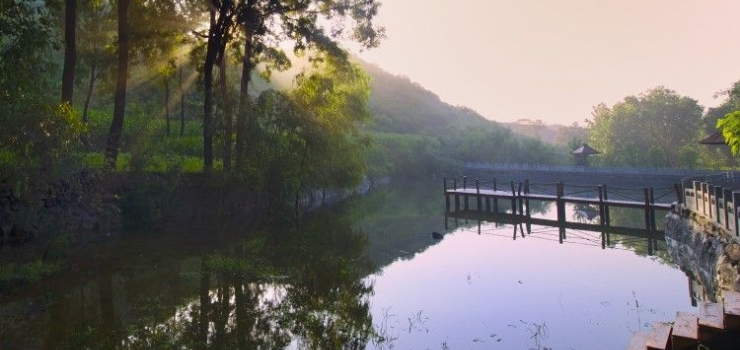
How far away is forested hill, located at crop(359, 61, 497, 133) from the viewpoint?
82.7 m

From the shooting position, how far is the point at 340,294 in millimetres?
10555

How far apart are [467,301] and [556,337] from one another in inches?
97.0

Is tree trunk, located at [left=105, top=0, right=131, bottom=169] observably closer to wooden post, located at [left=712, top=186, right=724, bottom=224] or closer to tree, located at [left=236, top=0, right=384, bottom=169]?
tree, located at [left=236, top=0, right=384, bottom=169]

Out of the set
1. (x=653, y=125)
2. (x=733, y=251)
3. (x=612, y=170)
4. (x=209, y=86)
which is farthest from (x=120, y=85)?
(x=653, y=125)

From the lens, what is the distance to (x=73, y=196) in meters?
16.1

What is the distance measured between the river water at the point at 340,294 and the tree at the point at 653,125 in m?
40.5

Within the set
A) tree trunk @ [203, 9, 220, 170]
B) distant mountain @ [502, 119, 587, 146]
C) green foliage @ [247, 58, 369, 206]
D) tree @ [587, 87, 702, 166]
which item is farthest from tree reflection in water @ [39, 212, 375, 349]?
distant mountain @ [502, 119, 587, 146]

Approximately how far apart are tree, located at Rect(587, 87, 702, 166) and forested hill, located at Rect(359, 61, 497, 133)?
27.9m

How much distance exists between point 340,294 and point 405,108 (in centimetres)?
8718

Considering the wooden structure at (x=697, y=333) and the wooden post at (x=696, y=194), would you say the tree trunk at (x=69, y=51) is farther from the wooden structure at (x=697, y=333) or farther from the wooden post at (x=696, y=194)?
the wooden post at (x=696, y=194)

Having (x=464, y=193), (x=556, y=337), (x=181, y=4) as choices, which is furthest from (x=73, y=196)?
(x=464, y=193)

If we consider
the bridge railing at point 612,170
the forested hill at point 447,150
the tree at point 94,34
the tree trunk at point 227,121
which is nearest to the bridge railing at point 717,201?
the tree trunk at point 227,121

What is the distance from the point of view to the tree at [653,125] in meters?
52.1

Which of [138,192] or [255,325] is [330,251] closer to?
[255,325]
